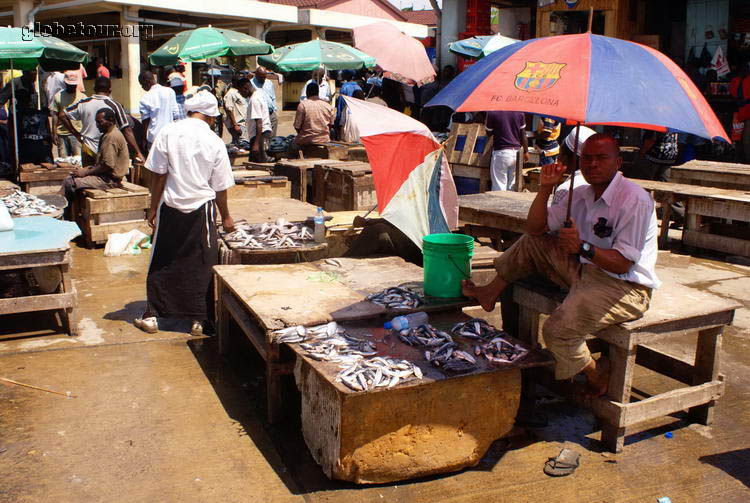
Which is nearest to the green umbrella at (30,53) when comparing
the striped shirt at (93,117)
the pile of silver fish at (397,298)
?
the striped shirt at (93,117)

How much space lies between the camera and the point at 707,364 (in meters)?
4.36

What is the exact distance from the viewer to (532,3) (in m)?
17.9

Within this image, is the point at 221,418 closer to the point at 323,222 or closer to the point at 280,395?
the point at 280,395

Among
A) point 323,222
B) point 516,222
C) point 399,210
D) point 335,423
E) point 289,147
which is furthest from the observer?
point 289,147

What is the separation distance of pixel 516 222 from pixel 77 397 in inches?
168

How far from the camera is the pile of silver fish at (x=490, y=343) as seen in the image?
152 inches

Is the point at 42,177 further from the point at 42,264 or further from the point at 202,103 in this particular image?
the point at 202,103

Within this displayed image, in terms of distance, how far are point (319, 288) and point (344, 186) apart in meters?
Result: 4.92

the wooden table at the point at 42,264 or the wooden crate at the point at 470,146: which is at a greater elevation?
the wooden crate at the point at 470,146

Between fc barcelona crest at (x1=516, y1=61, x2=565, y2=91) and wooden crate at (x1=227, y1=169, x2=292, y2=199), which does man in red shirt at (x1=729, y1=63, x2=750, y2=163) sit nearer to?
wooden crate at (x1=227, y1=169, x2=292, y2=199)

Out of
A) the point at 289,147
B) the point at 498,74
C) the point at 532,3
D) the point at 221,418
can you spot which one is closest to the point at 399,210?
the point at 498,74

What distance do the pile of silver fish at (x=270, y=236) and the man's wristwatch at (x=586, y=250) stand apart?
2.95 meters

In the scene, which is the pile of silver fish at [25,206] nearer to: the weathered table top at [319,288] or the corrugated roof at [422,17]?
the weathered table top at [319,288]

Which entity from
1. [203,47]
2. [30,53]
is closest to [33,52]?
[30,53]
